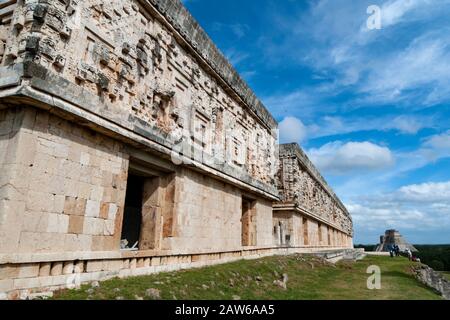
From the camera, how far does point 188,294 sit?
541cm

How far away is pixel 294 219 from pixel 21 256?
1446 cm

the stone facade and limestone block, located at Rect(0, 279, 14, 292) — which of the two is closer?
limestone block, located at Rect(0, 279, 14, 292)

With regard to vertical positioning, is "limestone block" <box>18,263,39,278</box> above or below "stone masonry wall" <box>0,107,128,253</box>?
below

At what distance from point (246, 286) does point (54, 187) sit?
4586 millimetres

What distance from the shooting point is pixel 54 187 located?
4.55 meters

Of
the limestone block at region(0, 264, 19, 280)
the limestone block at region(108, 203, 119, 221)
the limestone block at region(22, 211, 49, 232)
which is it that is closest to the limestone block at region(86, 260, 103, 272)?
the limestone block at region(108, 203, 119, 221)

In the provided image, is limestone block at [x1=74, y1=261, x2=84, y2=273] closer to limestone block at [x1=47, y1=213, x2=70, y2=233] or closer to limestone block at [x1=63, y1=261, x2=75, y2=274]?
limestone block at [x1=63, y1=261, x2=75, y2=274]

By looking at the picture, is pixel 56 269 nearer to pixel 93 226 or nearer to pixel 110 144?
pixel 93 226

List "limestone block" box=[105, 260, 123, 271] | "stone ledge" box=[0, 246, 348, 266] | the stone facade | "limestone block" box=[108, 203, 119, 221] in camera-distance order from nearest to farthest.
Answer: "stone ledge" box=[0, 246, 348, 266] → "limestone block" box=[105, 260, 123, 271] → "limestone block" box=[108, 203, 119, 221] → the stone facade

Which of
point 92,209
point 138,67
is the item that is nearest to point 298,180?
point 138,67

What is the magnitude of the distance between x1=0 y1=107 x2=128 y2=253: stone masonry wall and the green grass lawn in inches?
31.8

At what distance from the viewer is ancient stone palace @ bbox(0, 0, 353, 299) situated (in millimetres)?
4223
